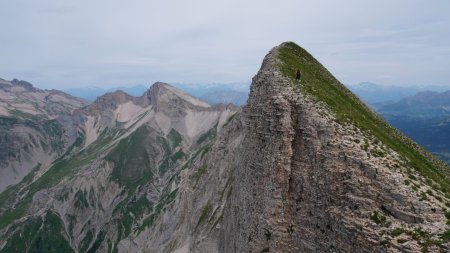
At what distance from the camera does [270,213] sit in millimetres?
38219

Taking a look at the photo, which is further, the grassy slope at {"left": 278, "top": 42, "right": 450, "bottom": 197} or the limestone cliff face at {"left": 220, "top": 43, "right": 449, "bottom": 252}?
the grassy slope at {"left": 278, "top": 42, "right": 450, "bottom": 197}

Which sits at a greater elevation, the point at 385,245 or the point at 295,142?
the point at 295,142

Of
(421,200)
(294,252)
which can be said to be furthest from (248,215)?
(421,200)

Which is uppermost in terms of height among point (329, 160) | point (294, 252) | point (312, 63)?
point (312, 63)

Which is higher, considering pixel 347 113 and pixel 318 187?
pixel 347 113

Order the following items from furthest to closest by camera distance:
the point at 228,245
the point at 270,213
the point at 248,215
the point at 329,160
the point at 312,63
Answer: the point at 312,63 → the point at 228,245 → the point at 248,215 → the point at 270,213 → the point at 329,160

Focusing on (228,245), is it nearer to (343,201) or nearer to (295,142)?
(295,142)

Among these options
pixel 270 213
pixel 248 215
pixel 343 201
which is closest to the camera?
pixel 343 201

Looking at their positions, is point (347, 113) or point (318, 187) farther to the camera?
point (347, 113)

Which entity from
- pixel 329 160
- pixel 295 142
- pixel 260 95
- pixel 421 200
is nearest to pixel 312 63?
pixel 260 95

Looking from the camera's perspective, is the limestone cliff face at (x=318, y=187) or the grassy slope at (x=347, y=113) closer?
the limestone cliff face at (x=318, y=187)

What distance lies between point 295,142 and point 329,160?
4919mm

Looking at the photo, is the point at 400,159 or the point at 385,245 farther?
the point at 400,159

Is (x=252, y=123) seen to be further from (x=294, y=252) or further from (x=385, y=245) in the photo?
(x=385, y=245)
